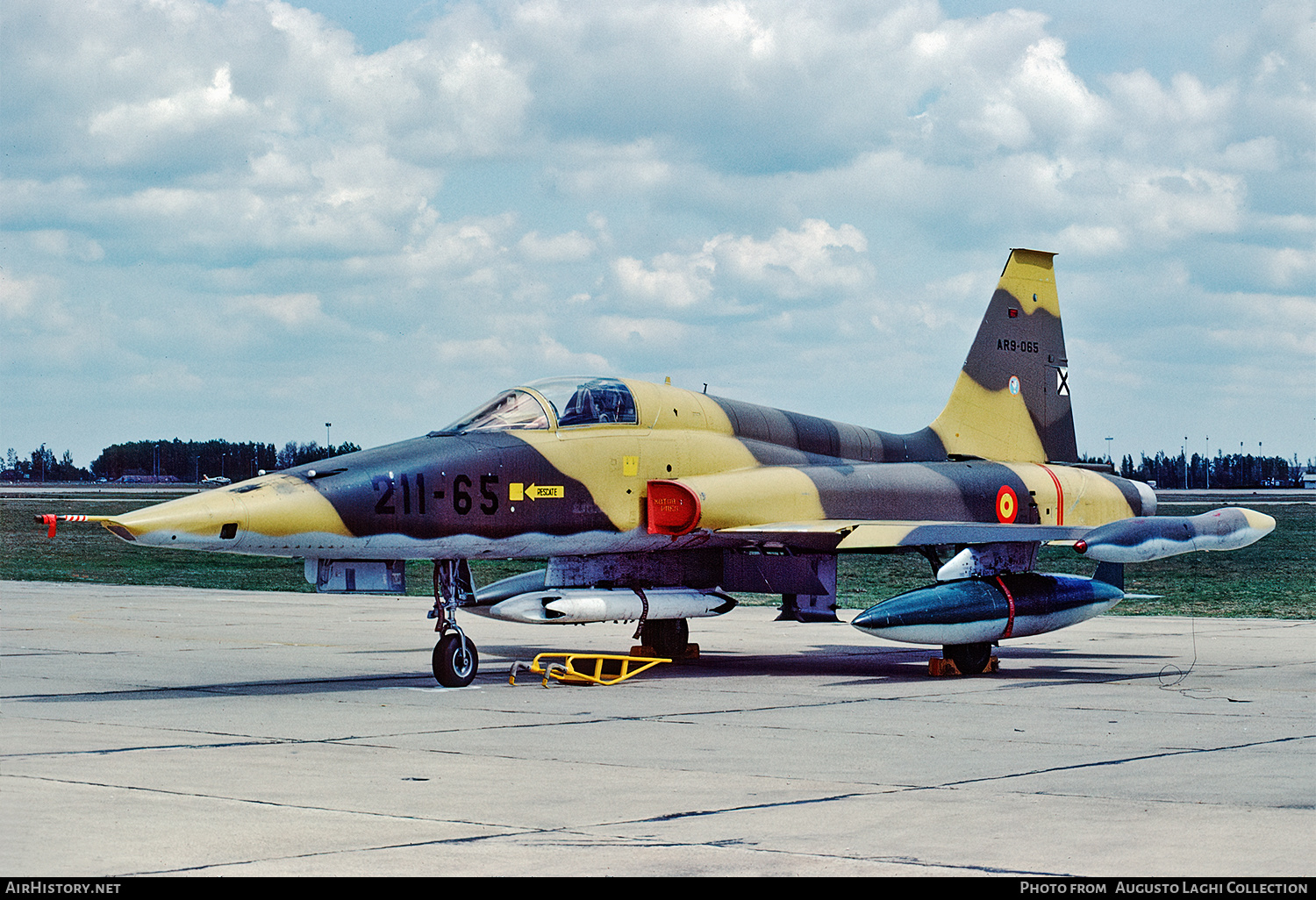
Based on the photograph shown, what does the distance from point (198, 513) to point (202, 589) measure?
20.5 meters

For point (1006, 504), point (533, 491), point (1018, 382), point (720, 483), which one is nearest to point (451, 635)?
point (533, 491)

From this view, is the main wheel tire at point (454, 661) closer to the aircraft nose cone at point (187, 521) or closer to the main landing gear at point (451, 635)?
the main landing gear at point (451, 635)

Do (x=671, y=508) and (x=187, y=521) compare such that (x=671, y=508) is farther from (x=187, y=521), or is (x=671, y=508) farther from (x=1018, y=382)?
(x=1018, y=382)

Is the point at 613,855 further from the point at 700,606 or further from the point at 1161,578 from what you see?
the point at 1161,578

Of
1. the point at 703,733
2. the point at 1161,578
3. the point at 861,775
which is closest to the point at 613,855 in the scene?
the point at 861,775

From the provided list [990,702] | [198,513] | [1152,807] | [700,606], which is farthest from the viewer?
[700,606]

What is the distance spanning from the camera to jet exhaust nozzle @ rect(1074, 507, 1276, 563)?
1436 centimetres

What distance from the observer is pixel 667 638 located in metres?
17.1

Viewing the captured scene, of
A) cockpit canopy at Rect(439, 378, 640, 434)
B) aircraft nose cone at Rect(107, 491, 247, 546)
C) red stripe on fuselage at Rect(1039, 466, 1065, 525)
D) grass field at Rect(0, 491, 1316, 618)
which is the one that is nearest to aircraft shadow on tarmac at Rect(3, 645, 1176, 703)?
red stripe on fuselage at Rect(1039, 466, 1065, 525)

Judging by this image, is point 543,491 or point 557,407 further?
point 557,407

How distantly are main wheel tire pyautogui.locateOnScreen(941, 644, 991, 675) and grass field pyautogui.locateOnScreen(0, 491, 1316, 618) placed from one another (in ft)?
28.0

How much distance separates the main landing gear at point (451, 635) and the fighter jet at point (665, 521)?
0.07 ft

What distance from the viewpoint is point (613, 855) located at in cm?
641

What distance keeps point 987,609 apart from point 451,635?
17.9 ft
